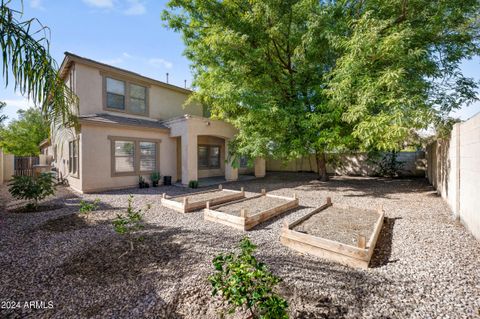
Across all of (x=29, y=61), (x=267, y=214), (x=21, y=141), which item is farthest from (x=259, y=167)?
(x=21, y=141)

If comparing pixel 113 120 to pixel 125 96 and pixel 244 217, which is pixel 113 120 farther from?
pixel 244 217

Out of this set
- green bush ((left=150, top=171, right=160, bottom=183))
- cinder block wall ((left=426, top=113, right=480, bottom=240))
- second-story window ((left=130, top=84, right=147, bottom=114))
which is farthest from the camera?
second-story window ((left=130, top=84, right=147, bottom=114))

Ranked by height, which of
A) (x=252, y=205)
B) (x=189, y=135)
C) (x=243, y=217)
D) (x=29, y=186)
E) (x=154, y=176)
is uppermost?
(x=189, y=135)

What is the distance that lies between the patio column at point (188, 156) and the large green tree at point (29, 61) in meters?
8.40

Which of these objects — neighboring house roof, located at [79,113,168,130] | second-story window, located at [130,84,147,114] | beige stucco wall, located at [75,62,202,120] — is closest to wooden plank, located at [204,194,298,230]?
neighboring house roof, located at [79,113,168,130]

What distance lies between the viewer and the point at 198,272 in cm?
299

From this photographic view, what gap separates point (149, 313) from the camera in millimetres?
A: 2260

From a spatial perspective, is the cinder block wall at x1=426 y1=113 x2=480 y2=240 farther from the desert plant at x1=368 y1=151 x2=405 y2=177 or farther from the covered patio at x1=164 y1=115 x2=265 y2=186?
the covered patio at x1=164 y1=115 x2=265 y2=186

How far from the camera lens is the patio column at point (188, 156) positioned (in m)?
10.9

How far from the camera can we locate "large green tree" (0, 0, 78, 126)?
2.07 meters

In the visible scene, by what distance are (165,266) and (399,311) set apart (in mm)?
3004

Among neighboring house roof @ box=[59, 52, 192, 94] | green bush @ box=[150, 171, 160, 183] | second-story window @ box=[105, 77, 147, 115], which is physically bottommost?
green bush @ box=[150, 171, 160, 183]

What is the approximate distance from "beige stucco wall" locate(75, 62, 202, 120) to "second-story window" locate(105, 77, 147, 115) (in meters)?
Result: 0.27

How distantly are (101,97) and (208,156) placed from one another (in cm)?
712
